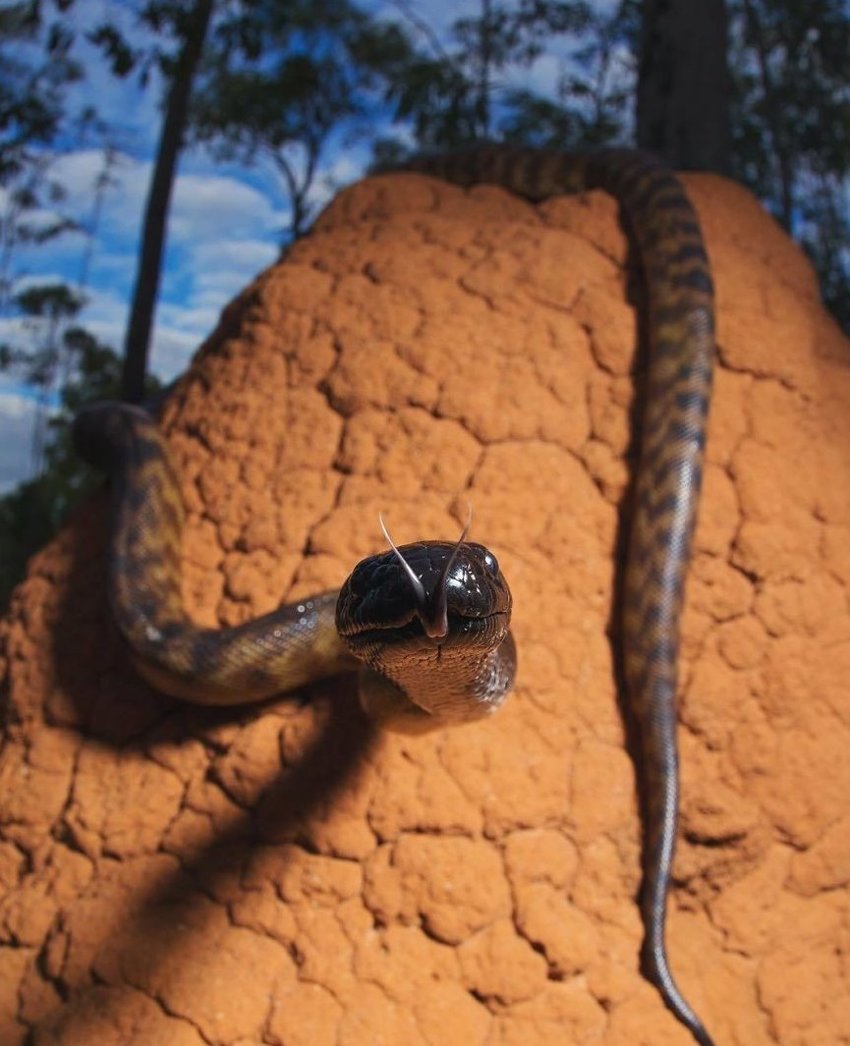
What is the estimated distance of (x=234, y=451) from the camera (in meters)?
4.23

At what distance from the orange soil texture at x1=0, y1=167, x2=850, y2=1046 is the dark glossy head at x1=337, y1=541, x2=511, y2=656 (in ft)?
4.42

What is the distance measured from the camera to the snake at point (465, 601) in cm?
218

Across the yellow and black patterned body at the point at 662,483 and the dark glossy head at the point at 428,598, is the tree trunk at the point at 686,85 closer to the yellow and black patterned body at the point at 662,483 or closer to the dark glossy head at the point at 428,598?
the yellow and black patterned body at the point at 662,483

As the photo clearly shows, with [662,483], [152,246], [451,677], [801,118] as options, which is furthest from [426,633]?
[801,118]

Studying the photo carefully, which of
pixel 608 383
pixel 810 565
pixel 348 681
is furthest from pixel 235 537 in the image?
pixel 810 565

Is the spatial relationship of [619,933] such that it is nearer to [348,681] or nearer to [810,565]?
[348,681]

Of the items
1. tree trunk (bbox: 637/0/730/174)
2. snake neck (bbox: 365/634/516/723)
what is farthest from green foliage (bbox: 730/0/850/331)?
snake neck (bbox: 365/634/516/723)

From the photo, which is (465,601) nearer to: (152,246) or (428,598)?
(428,598)

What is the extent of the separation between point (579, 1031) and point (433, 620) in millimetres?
1921

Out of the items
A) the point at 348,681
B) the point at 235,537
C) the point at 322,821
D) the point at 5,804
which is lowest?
the point at 5,804

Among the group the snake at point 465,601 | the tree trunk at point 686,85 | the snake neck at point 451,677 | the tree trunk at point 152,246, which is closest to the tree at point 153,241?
the tree trunk at point 152,246

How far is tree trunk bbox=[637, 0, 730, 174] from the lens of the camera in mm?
7320

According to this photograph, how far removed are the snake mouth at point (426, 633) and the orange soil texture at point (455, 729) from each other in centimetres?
133

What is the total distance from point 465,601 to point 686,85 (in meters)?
6.85
